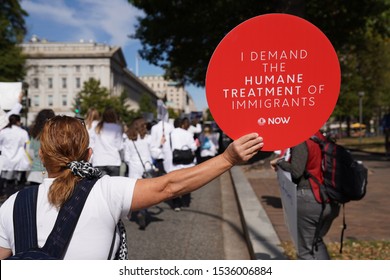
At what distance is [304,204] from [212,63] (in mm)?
1955

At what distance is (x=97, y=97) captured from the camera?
224 ft

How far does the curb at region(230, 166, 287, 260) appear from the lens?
4.84m

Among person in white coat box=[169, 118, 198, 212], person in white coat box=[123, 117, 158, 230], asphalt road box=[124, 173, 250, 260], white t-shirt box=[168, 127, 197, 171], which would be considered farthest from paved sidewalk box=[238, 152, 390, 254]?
person in white coat box=[123, 117, 158, 230]

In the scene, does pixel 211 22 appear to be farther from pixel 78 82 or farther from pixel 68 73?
pixel 68 73

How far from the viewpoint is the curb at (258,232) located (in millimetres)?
4844

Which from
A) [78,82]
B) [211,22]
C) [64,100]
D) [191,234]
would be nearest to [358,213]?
[191,234]

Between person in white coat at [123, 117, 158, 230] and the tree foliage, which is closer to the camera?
person in white coat at [123, 117, 158, 230]

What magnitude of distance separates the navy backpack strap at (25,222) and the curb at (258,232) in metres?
3.33

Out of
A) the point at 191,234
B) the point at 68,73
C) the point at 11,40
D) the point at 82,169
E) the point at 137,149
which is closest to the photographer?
the point at 82,169

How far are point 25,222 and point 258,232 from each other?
170 inches

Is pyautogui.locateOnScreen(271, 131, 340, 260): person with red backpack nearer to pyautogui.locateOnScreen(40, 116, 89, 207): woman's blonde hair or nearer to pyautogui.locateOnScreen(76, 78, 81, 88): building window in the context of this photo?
pyautogui.locateOnScreen(40, 116, 89, 207): woman's blonde hair

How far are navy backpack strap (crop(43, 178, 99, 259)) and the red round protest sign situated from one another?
740 millimetres

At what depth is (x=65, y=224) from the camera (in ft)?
5.89
